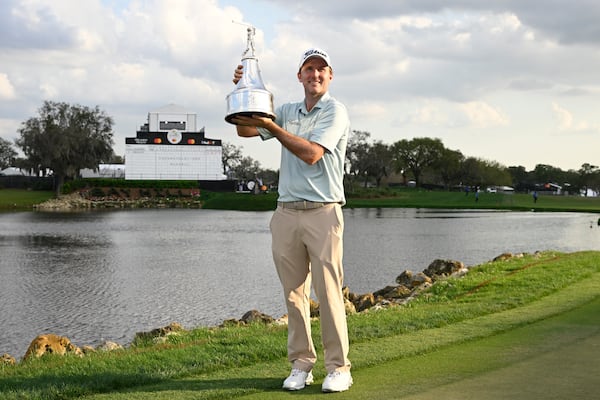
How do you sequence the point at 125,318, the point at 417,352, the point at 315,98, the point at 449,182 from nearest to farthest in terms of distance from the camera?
the point at 315,98, the point at 417,352, the point at 125,318, the point at 449,182

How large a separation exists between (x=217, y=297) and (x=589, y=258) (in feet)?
30.9

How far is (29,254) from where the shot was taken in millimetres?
27297

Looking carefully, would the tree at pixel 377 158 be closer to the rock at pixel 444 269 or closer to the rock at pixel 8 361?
the rock at pixel 444 269

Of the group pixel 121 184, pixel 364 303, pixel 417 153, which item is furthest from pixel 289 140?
pixel 417 153

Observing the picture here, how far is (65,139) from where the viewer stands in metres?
88.5

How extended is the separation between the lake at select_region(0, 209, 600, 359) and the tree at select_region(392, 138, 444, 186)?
80947 millimetres

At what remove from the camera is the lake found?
15.0 metres

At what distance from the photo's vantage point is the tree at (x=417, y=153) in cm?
12500

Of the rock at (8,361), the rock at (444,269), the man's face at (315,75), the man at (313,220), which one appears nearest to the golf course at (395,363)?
the man at (313,220)

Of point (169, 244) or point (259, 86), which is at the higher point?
point (259, 86)

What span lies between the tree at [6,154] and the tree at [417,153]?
259 ft

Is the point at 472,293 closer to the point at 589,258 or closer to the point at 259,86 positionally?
Answer: the point at 589,258

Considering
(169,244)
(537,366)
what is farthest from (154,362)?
(169,244)

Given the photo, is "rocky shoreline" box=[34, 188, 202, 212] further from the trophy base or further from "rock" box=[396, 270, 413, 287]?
the trophy base
